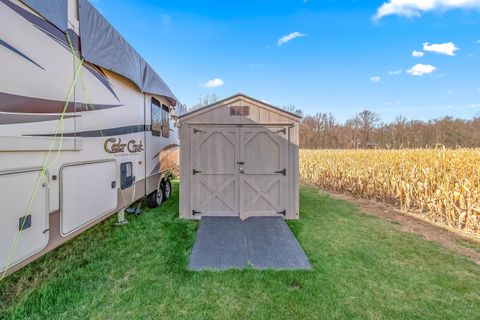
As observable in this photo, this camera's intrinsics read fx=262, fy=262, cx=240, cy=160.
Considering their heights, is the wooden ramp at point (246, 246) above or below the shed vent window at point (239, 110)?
below

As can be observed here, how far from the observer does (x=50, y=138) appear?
2662 mm

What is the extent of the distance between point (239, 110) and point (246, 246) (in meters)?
3.27

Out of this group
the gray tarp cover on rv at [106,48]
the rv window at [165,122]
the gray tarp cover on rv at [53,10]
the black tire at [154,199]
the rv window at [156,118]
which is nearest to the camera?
the gray tarp cover on rv at [53,10]

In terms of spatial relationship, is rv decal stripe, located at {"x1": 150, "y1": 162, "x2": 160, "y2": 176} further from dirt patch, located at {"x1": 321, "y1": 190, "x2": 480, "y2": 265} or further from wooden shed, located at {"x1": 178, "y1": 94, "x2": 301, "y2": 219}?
dirt patch, located at {"x1": 321, "y1": 190, "x2": 480, "y2": 265}

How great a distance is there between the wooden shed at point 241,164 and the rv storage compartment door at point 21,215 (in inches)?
158

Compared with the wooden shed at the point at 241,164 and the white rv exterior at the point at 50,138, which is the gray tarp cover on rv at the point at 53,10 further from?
the wooden shed at the point at 241,164

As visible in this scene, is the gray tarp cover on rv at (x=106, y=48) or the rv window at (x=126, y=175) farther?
the rv window at (x=126, y=175)

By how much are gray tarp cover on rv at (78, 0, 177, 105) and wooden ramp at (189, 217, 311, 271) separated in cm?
333

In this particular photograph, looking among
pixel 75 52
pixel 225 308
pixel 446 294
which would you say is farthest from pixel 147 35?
pixel 446 294

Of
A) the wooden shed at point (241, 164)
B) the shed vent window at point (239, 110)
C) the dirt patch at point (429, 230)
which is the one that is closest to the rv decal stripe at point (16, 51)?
the wooden shed at point (241, 164)

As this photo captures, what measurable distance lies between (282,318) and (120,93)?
421cm

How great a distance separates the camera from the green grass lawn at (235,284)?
3.04m

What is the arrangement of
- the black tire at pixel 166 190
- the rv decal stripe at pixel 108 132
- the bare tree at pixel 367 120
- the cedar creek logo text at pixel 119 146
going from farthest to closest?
1. the bare tree at pixel 367 120
2. the black tire at pixel 166 190
3. the cedar creek logo text at pixel 119 146
4. the rv decal stripe at pixel 108 132

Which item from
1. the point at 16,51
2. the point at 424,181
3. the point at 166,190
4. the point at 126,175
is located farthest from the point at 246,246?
the point at 424,181
